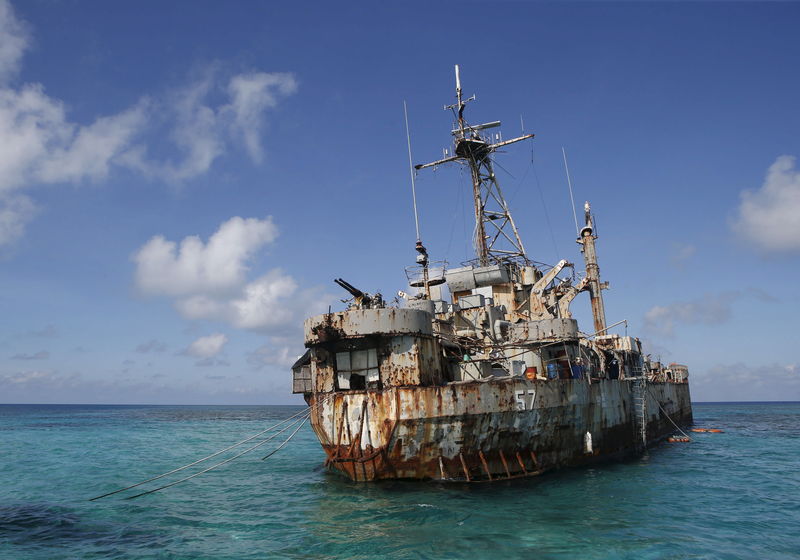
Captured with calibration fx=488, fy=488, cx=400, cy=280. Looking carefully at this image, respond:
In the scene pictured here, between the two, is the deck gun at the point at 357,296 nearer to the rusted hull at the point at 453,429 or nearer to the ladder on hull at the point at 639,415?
the rusted hull at the point at 453,429

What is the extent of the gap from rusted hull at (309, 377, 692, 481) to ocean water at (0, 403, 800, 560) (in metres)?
0.62

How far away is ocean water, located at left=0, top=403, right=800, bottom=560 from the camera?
38.2 ft

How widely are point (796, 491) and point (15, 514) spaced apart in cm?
2673

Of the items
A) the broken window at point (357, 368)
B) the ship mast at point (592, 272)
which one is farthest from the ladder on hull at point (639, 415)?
the broken window at point (357, 368)

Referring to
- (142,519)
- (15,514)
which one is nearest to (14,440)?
(15,514)

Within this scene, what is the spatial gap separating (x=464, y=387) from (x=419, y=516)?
4402mm

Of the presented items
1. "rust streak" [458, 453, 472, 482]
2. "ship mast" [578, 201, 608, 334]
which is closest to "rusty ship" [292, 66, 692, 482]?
"rust streak" [458, 453, 472, 482]

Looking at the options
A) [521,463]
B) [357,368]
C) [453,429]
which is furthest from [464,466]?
[357,368]

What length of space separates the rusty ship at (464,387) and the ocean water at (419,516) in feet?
3.59

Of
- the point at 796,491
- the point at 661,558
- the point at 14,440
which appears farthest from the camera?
the point at 14,440

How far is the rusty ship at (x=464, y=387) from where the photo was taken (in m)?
16.3

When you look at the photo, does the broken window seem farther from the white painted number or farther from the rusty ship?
the white painted number

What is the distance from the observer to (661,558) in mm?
10781

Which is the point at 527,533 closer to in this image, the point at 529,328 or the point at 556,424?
the point at 556,424
